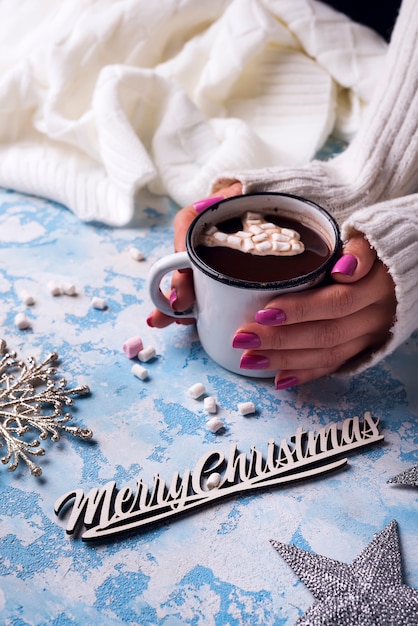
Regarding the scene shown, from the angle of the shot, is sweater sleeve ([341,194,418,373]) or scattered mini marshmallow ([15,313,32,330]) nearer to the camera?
sweater sleeve ([341,194,418,373])

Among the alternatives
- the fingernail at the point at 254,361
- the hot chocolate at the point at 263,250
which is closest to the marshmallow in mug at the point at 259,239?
the hot chocolate at the point at 263,250

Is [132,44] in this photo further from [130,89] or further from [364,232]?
[364,232]

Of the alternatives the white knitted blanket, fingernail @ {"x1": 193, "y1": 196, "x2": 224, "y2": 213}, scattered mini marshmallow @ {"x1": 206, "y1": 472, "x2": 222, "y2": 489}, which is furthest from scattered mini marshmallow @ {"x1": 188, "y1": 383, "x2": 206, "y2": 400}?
the white knitted blanket

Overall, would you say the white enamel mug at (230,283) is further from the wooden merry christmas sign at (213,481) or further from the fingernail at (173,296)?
the wooden merry christmas sign at (213,481)

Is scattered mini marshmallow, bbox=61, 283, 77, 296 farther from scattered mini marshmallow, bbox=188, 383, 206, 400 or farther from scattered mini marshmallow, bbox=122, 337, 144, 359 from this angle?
scattered mini marshmallow, bbox=188, 383, 206, 400

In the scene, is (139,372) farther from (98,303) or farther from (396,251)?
(396,251)

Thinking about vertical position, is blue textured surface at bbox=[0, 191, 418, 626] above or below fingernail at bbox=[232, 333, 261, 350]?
below

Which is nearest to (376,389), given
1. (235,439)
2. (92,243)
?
(235,439)
